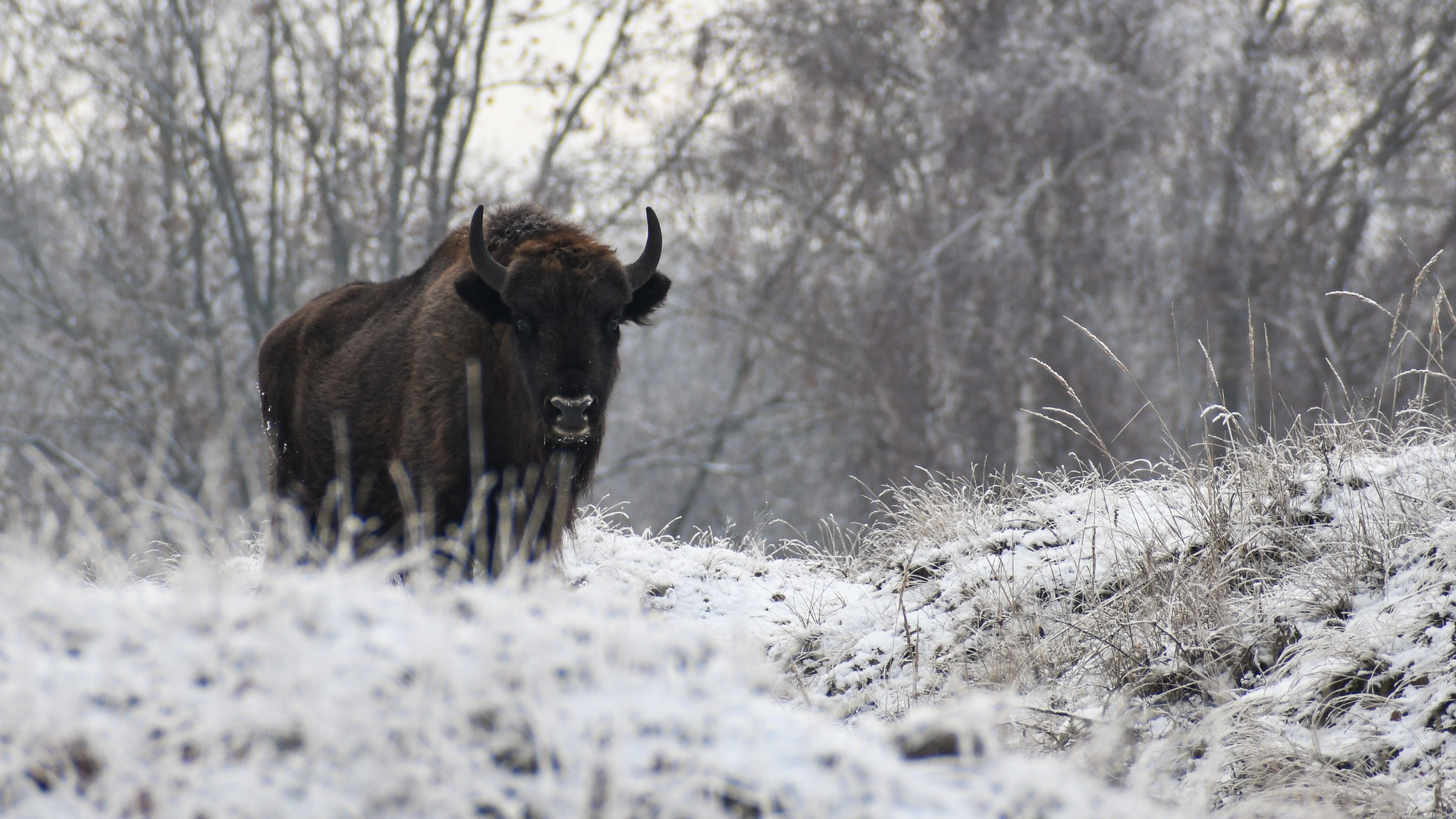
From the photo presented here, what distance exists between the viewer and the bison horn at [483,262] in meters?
5.55

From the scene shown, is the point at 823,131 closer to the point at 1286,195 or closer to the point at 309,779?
the point at 1286,195

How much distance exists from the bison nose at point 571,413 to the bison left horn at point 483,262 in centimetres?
82

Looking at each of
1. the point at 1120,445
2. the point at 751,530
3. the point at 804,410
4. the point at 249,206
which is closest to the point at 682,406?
the point at 804,410

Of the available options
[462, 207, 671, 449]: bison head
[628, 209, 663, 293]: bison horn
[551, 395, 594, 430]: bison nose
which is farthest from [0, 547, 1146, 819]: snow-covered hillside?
[628, 209, 663, 293]: bison horn

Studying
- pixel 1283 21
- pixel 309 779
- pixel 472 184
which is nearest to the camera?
pixel 309 779

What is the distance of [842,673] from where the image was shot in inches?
191

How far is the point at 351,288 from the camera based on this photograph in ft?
24.5

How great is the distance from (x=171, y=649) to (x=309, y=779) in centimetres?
37

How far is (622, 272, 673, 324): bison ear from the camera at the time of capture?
6.21m

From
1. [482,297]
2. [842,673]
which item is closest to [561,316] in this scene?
[482,297]

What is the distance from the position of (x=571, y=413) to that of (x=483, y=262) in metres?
1.05

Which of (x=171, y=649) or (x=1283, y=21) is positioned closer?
(x=171, y=649)

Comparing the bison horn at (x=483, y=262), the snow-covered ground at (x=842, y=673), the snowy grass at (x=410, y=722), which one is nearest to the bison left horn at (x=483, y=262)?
the bison horn at (x=483, y=262)

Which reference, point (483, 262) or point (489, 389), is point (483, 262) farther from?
point (489, 389)
